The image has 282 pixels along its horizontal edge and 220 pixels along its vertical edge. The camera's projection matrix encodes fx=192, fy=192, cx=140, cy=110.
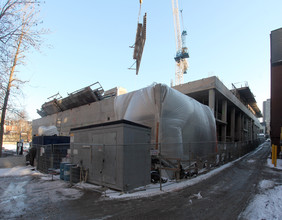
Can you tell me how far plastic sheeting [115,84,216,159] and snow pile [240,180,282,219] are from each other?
12.5 ft

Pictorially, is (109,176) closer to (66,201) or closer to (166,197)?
(66,201)

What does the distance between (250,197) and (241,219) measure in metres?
2.04

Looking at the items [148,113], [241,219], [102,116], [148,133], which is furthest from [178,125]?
[102,116]

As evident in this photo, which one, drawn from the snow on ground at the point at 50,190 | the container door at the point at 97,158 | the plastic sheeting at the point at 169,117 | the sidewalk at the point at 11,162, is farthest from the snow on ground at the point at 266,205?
the sidewalk at the point at 11,162

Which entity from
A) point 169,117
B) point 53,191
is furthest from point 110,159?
point 169,117

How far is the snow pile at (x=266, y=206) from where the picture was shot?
4517mm

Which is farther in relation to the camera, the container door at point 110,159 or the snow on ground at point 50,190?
the container door at point 110,159

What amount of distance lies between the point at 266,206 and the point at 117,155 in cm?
455

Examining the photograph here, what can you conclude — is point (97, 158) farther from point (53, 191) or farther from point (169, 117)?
point (169, 117)

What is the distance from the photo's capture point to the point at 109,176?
6.86m

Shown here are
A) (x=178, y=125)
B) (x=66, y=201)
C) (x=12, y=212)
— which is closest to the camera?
(x=12, y=212)

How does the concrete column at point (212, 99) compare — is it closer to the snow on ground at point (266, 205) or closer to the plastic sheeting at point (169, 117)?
the plastic sheeting at point (169, 117)

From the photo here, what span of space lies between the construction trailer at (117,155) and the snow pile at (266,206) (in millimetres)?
3482

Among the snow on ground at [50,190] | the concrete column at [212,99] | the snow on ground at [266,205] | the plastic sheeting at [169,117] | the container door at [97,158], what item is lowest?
the snow on ground at [50,190]
